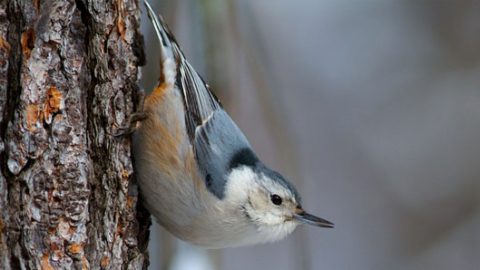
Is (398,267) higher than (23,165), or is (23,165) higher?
(23,165)

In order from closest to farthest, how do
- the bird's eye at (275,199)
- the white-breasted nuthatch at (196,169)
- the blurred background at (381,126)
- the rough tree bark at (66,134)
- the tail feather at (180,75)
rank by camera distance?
the rough tree bark at (66,134) < the white-breasted nuthatch at (196,169) < the tail feather at (180,75) < the bird's eye at (275,199) < the blurred background at (381,126)

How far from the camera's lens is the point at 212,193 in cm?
241

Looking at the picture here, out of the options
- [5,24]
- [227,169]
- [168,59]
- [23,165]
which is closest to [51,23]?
[5,24]

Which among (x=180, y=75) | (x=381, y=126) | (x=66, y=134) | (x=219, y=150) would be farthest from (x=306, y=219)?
(x=381, y=126)

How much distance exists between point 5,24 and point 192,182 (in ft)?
2.33

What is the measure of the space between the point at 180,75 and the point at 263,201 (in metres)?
0.48

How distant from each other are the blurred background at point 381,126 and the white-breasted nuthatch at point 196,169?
6.03 ft

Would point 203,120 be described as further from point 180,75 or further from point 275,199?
point 275,199

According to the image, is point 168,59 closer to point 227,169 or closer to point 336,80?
point 227,169

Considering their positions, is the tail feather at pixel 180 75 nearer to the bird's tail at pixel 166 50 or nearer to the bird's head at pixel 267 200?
→ the bird's tail at pixel 166 50

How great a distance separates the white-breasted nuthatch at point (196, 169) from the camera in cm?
237

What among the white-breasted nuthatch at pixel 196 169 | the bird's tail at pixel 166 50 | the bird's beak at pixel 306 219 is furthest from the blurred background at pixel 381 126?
the bird's tail at pixel 166 50

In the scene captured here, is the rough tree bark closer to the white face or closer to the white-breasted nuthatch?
the white-breasted nuthatch

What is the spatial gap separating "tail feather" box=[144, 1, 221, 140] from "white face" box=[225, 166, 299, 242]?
20cm
